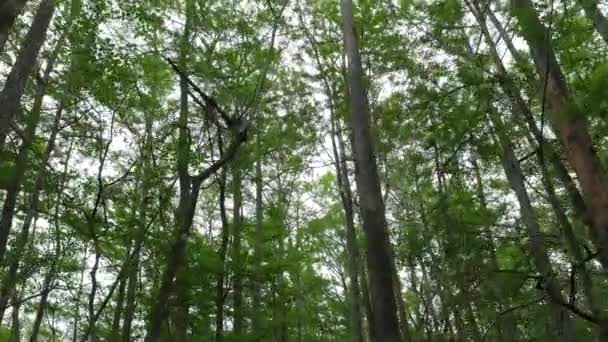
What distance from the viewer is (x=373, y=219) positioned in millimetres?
4867

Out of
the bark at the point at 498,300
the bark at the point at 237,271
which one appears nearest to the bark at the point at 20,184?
the bark at the point at 237,271

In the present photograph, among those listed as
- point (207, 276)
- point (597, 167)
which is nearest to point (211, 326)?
point (207, 276)

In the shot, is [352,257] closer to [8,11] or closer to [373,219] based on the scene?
[373,219]

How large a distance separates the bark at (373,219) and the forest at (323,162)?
2cm

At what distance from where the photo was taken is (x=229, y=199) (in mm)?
12031

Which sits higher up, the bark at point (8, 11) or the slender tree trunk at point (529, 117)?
the slender tree trunk at point (529, 117)

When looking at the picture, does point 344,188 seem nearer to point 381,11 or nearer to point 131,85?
point 381,11

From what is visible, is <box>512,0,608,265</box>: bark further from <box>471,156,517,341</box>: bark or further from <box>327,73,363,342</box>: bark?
<box>327,73,363,342</box>: bark

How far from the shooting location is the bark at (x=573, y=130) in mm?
3195

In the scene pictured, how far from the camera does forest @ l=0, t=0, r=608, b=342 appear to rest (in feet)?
15.5

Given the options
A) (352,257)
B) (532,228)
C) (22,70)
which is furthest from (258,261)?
(22,70)

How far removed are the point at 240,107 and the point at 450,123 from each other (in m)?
3.90

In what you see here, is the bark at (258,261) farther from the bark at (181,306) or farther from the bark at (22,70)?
the bark at (22,70)

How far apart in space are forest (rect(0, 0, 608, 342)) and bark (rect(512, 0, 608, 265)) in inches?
0.6
